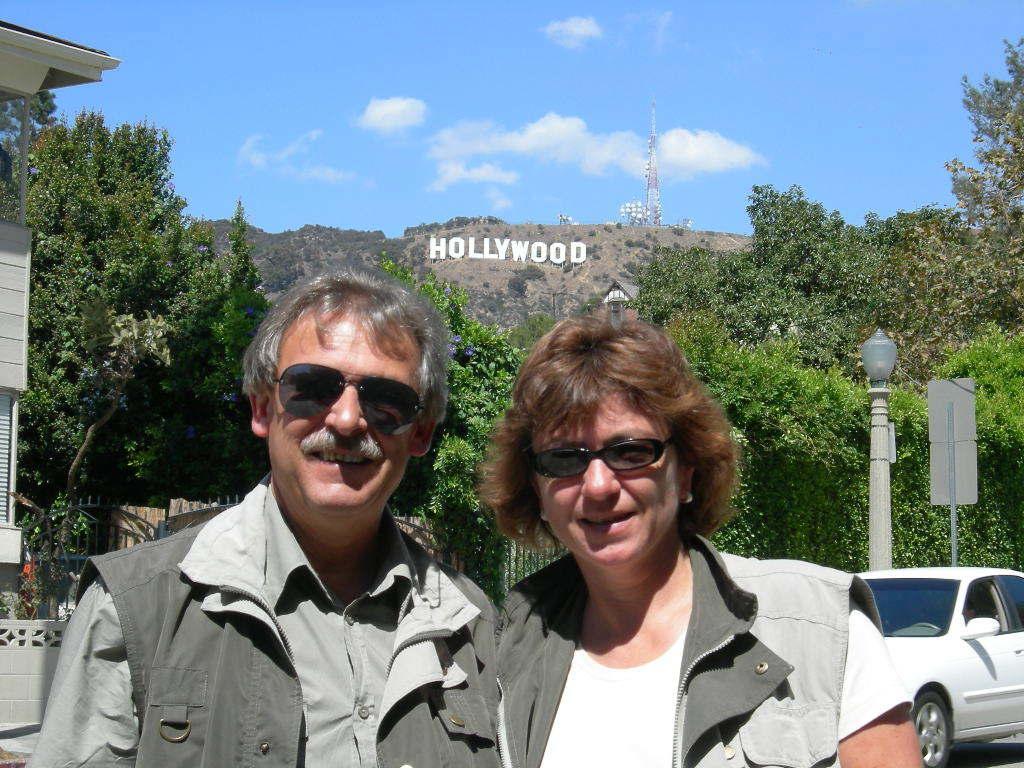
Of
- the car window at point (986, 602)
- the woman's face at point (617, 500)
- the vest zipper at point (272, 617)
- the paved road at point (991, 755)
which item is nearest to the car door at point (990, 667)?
the car window at point (986, 602)

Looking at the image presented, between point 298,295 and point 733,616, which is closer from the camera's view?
point 733,616

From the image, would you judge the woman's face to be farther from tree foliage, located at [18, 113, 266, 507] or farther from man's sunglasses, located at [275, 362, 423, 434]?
tree foliage, located at [18, 113, 266, 507]

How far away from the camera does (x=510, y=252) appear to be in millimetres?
137750

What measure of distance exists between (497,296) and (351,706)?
12447 centimetres

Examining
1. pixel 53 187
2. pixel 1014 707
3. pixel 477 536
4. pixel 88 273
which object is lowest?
pixel 1014 707

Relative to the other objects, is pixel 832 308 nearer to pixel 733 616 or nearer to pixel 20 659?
pixel 20 659

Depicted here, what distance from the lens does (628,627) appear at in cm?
278

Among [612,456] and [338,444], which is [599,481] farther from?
[338,444]

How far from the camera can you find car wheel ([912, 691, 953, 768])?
29.1 feet

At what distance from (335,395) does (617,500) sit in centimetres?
72

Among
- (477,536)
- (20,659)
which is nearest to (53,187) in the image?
(20,659)

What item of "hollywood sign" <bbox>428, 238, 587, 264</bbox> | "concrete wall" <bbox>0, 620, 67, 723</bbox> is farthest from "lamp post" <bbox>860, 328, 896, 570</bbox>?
"hollywood sign" <bbox>428, 238, 587, 264</bbox>

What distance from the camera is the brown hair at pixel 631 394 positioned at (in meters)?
2.78

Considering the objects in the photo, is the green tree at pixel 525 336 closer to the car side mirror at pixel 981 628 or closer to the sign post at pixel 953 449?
the car side mirror at pixel 981 628
